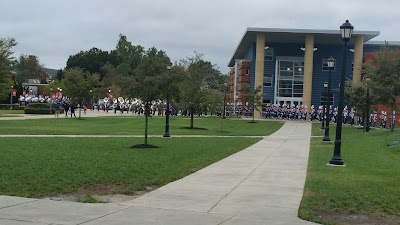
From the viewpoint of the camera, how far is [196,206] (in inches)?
341

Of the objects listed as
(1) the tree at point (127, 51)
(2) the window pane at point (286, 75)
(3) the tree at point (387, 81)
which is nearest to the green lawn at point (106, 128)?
(3) the tree at point (387, 81)

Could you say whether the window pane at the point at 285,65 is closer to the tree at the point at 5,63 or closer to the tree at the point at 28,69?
the tree at the point at 5,63

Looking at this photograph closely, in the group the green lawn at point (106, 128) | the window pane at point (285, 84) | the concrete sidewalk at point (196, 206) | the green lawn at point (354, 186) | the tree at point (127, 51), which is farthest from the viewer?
the tree at point (127, 51)

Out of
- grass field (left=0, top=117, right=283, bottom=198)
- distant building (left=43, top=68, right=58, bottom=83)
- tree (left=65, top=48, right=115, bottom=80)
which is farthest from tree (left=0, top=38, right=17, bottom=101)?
distant building (left=43, top=68, right=58, bottom=83)

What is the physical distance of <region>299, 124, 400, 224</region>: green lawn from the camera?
902 cm

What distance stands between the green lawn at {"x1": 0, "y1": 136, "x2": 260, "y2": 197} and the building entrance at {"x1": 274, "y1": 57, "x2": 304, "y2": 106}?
51374 millimetres

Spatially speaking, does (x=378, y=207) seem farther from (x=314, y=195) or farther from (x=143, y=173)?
(x=143, y=173)

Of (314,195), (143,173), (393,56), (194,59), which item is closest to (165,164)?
(143,173)

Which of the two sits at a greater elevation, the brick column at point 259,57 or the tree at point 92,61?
the tree at point 92,61

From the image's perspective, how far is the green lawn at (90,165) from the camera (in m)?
10.5

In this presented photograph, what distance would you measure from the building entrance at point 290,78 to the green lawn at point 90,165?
5137 centimetres

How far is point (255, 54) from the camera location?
7162cm

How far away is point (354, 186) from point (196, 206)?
4.52 meters

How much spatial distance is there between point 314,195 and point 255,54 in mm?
62475
